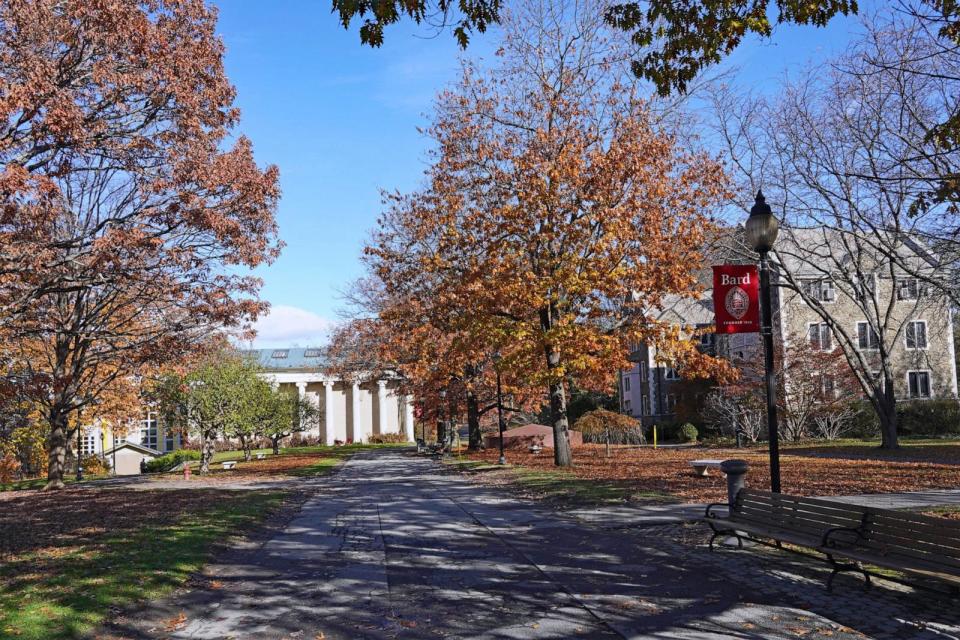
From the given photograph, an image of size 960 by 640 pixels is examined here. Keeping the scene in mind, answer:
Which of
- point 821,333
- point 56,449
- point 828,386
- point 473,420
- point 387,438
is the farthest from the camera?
point 387,438

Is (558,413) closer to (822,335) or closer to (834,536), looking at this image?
(834,536)

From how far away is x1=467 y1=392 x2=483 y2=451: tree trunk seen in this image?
126ft

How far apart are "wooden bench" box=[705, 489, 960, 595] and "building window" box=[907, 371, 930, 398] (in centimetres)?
3725

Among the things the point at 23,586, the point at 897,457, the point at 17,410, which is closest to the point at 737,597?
the point at 23,586

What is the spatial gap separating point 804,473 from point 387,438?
60044mm

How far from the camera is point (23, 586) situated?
8.12m

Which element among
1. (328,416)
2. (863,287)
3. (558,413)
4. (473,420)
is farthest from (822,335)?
(328,416)

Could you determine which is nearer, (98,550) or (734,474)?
(734,474)

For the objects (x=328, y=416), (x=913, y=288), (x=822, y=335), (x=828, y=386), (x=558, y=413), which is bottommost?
(x=328, y=416)

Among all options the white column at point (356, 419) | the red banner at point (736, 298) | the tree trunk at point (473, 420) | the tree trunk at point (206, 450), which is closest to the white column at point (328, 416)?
the white column at point (356, 419)

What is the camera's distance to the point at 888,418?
26.7 metres

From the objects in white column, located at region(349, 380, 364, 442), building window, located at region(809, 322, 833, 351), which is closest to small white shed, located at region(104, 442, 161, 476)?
white column, located at region(349, 380, 364, 442)

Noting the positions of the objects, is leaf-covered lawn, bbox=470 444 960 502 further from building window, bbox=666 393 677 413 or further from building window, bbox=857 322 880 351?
building window, bbox=666 393 677 413

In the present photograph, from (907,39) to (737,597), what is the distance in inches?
608
